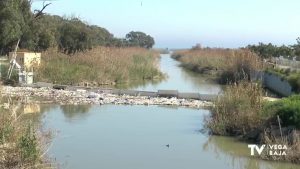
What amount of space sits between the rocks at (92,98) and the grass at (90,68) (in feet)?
17.1

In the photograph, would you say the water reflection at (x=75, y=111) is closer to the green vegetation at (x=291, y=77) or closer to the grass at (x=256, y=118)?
the grass at (x=256, y=118)

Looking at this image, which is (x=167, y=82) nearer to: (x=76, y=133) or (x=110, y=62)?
(x=110, y=62)

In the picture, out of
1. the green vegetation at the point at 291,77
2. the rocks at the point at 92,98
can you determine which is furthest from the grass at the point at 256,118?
the green vegetation at the point at 291,77

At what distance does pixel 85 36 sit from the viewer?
147 feet

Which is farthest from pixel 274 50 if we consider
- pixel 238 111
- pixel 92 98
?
pixel 238 111

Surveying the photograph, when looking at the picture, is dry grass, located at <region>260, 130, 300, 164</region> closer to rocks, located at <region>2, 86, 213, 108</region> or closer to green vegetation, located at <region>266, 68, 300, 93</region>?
rocks, located at <region>2, 86, 213, 108</region>

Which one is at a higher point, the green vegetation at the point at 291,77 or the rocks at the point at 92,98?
the green vegetation at the point at 291,77

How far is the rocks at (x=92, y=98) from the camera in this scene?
22.9 meters

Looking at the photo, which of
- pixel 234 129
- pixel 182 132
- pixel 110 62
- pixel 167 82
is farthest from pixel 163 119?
pixel 167 82

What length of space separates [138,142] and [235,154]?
8.96 feet

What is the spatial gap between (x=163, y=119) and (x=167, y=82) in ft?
67.0

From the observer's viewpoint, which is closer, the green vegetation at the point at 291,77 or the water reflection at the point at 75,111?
the water reflection at the point at 75,111

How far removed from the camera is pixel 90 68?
33.9m

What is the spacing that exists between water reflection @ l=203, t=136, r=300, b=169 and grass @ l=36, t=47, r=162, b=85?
55.8 ft
